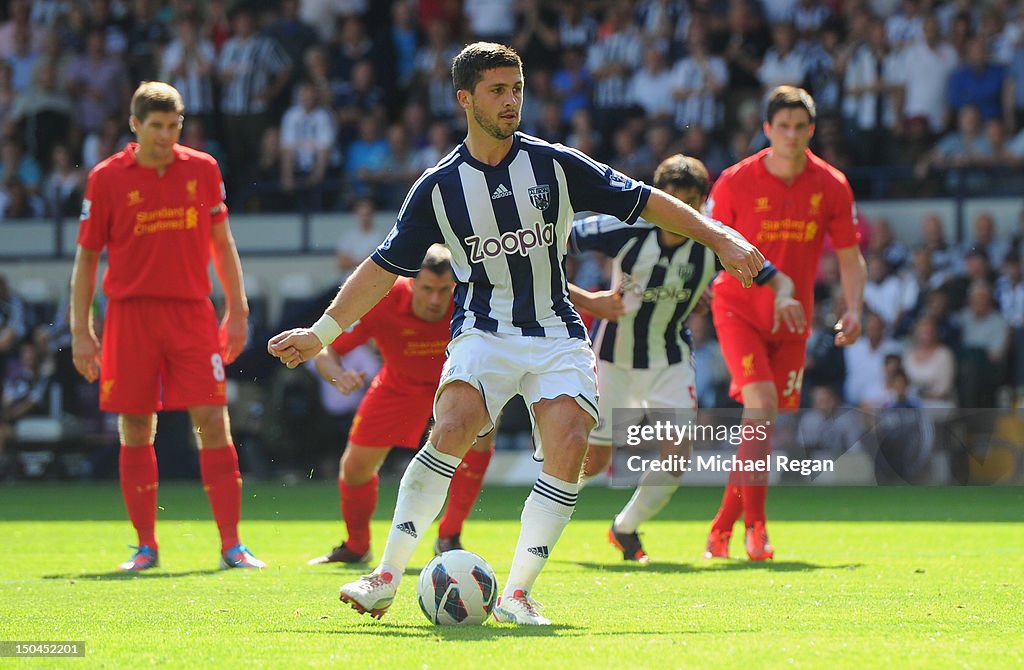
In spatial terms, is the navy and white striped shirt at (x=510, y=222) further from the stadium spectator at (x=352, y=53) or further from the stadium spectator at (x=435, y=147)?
the stadium spectator at (x=352, y=53)

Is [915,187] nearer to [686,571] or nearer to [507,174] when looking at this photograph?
[686,571]

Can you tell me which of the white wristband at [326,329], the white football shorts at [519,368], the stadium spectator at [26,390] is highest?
the white wristband at [326,329]

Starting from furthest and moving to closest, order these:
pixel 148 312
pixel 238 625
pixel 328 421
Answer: pixel 328 421, pixel 148 312, pixel 238 625

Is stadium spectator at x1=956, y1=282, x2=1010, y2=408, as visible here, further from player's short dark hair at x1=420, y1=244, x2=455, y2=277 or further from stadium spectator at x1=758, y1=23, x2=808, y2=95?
player's short dark hair at x1=420, y1=244, x2=455, y2=277

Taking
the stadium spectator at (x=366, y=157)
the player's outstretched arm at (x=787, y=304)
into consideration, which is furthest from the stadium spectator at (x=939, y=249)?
the player's outstretched arm at (x=787, y=304)

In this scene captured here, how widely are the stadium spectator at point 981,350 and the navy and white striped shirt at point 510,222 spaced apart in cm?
944

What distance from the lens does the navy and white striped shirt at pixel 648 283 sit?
9188 mm

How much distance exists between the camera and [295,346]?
5.86 meters

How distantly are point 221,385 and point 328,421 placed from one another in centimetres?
773

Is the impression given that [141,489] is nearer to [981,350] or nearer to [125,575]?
[125,575]

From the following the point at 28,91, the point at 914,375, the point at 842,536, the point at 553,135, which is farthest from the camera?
the point at 28,91

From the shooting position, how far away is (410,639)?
545 cm

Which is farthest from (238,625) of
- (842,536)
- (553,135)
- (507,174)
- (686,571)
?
(553,135)

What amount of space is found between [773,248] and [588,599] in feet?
10.0
